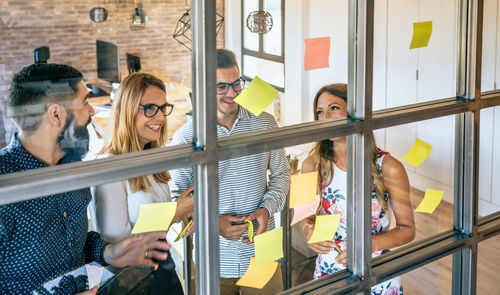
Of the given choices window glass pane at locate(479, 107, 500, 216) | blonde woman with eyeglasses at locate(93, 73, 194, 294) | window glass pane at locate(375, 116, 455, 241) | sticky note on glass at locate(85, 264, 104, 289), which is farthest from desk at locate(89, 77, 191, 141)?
window glass pane at locate(479, 107, 500, 216)

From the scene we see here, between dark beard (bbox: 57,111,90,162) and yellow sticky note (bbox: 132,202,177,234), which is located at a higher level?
dark beard (bbox: 57,111,90,162)

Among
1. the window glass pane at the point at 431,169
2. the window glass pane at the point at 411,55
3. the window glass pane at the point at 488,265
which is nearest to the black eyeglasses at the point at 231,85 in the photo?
the window glass pane at the point at 411,55

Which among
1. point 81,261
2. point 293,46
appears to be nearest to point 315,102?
point 293,46

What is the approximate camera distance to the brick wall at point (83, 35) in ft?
2.44

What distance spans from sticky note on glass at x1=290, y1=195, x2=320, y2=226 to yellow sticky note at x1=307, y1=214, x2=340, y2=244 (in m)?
0.03

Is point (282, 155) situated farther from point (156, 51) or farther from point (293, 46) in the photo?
point (156, 51)

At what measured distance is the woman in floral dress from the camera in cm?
111

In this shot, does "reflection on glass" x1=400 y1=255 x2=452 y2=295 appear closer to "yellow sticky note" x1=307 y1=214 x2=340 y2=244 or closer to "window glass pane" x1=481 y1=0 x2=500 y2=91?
"yellow sticky note" x1=307 y1=214 x2=340 y2=244

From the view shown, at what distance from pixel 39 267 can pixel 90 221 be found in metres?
0.11

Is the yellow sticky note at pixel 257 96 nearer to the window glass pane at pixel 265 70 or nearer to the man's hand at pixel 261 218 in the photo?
the window glass pane at pixel 265 70

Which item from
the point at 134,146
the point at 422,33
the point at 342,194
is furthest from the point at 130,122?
the point at 422,33

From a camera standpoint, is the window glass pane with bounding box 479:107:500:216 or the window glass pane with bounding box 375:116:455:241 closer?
the window glass pane with bounding box 375:116:455:241

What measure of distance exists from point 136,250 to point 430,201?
2.55 ft

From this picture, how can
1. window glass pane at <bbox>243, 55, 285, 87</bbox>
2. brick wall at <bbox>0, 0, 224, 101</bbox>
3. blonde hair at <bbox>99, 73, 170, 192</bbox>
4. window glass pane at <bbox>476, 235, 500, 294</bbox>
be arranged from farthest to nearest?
1. window glass pane at <bbox>476, 235, 500, 294</bbox>
2. window glass pane at <bbox>243, 55, 285, 87</bbox>
3. blonde hair at <bbox>99, 73, 170, 192</bbox>
4. brick wall at <bbox>0, 0, 224, 101</bbox>
